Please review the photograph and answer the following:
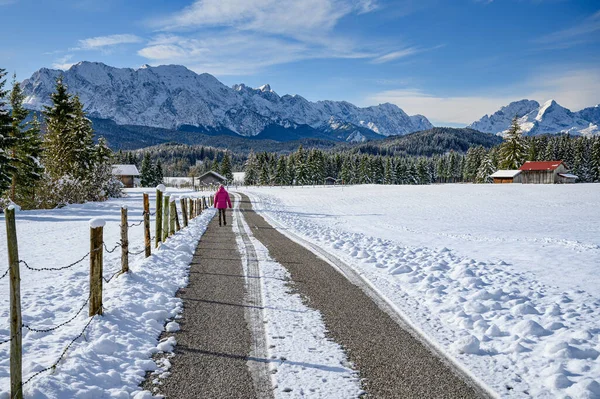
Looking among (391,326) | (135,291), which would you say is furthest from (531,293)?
(135,291)

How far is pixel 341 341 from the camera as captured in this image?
5.11m

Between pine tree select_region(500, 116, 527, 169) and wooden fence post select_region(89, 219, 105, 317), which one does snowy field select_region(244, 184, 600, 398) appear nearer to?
wooden fence post select_region(89, 219, 105, 317)

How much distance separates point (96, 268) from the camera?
5.80 m

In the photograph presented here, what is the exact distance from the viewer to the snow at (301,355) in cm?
391

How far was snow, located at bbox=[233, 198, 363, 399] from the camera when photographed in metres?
3.91

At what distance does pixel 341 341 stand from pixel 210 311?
2.46 metres

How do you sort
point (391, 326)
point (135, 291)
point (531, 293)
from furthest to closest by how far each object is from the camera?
point (531, 293)
point (135, 291)
point (391, 326)

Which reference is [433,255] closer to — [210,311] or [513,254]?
[513,254]

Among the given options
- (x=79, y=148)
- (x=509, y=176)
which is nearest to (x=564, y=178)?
(x=509, y=176)

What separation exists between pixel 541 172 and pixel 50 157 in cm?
7707

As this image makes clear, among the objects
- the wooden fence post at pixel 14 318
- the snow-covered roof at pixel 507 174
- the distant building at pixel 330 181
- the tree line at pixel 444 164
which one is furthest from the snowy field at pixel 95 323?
the distant building at pixel 330 181

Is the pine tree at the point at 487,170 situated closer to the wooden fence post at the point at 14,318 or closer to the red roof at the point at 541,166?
the red roof at the point at 541,166

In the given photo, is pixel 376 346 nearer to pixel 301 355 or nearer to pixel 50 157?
pixel 301 355

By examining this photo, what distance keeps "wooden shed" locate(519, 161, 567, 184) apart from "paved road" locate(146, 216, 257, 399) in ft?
245
